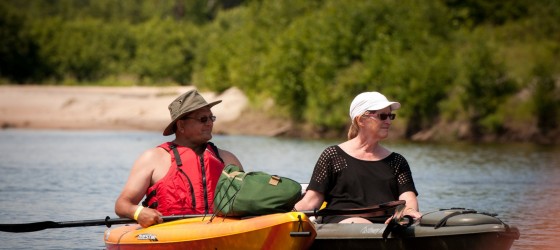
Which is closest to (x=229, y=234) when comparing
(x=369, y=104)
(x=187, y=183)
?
(x=187, y=183)

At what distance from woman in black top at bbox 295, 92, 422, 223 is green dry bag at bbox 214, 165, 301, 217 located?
290 mm

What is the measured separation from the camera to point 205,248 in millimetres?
9273

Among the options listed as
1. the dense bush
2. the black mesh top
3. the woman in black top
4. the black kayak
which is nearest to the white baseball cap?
the woman in black top

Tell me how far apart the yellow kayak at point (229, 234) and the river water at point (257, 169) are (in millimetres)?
4185

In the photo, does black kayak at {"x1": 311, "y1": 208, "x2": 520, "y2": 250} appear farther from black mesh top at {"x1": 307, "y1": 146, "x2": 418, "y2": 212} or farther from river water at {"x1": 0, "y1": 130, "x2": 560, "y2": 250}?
river water at {"x1": 0, "y1": 130, "x2": 560, "y2": 250}

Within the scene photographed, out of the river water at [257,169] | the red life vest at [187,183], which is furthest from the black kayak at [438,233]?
the river water at [257,169]

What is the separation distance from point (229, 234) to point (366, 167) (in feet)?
3.52

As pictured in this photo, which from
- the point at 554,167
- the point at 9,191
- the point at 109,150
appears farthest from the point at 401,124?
the point at 9,191

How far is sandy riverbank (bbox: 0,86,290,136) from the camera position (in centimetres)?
4788

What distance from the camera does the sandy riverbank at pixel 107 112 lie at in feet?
157

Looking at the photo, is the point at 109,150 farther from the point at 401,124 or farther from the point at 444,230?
the point at 444,230

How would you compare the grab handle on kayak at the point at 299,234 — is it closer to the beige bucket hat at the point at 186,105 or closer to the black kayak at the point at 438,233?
the black kayak at the point at 438,233

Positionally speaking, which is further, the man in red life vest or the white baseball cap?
the man in red life vest

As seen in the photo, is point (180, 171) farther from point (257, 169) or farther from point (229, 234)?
point (257, 169)
